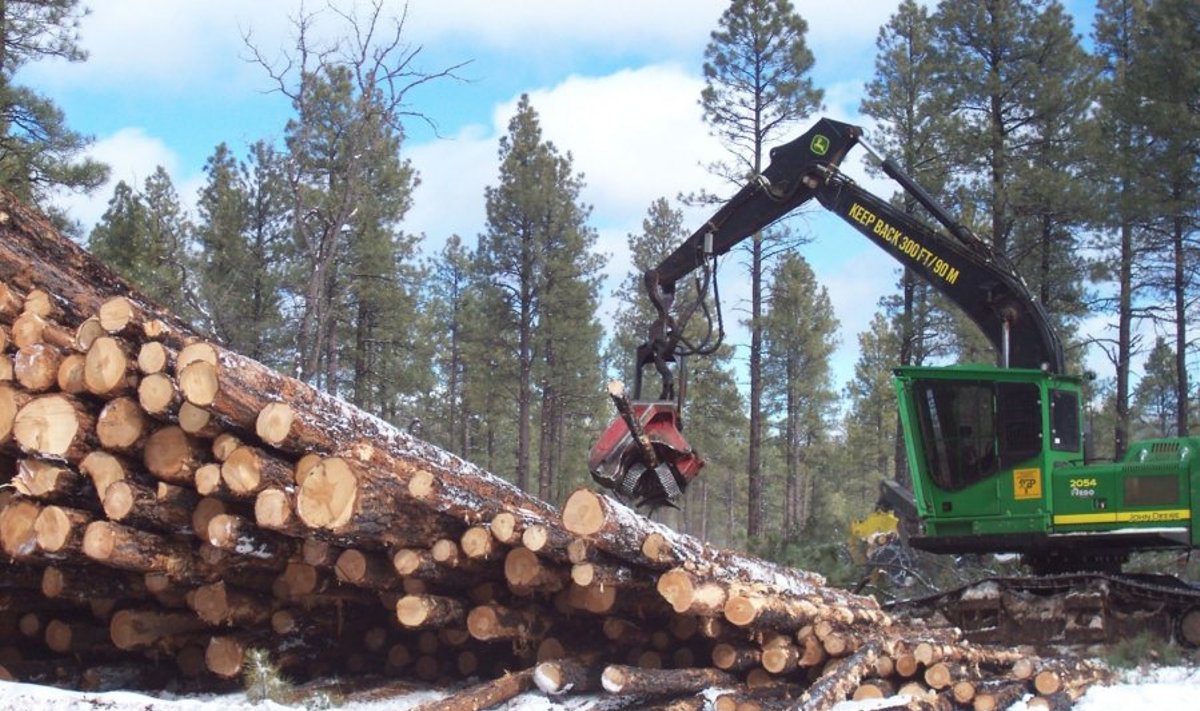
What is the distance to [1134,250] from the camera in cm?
2062

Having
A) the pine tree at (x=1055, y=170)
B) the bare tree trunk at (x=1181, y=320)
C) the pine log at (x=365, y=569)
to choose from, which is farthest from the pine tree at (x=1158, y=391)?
the pine log at (x=365, y=569)

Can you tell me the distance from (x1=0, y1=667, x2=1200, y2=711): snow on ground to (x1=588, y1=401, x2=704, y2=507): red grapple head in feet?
11.1

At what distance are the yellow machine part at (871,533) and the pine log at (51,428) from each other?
1092 centimetres

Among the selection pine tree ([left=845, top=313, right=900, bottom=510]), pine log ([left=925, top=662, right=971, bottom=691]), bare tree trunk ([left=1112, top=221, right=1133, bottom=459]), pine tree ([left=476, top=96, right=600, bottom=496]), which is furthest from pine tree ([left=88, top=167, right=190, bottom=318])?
pine tree ([left=845, top=313, right=900, bottom=510])

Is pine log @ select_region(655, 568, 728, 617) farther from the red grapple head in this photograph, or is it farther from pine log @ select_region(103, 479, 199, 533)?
the red grapple head

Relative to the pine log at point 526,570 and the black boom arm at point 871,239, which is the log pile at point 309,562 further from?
the black boom arm at point 871,239

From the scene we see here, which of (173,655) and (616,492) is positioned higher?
(616,492)

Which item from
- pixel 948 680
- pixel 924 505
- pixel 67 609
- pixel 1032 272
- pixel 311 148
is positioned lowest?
pixel 948 680

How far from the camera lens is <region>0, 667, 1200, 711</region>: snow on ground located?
4.86m

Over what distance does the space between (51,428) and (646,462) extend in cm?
500

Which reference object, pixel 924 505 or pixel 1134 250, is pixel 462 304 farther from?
pixel 924 505

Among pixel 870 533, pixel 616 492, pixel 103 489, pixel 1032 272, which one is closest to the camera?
pixel 103 489

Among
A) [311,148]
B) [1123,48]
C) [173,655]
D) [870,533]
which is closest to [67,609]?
[173,655]

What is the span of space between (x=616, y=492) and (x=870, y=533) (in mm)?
6581
